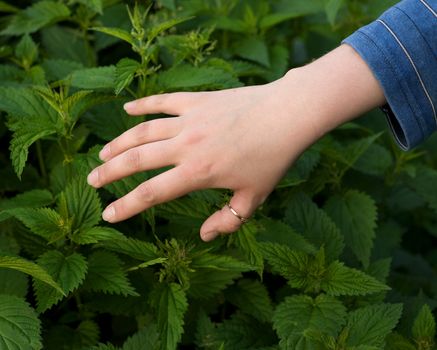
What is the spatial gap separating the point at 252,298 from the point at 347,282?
31 centimetres

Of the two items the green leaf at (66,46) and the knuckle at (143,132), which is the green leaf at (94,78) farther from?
the green leaf at (66,46)

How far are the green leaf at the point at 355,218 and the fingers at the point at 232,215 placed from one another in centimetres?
57

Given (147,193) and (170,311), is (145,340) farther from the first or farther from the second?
(147,193)

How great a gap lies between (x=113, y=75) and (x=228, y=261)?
627mm

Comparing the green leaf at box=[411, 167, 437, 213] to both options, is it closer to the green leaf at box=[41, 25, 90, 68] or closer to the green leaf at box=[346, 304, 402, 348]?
the green leaf at box=[346, 304, 402, 348]

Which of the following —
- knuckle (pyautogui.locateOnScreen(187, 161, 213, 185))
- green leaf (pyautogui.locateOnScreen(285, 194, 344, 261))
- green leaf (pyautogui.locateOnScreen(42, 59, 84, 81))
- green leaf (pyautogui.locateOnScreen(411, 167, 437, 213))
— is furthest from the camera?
green leaf (pyautogui.locateOnScreen(411, 167, 437, 213))

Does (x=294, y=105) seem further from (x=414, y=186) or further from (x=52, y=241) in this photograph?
(x=414, y=186)

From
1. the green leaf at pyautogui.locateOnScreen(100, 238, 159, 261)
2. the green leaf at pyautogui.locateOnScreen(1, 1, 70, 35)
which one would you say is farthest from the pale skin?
the green leaf at pyautogui.locateOnScreen(1, 1, 70, 35)

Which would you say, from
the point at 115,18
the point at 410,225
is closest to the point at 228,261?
the point at 115,18

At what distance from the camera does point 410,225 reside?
130 inches

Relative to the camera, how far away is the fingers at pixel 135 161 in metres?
1.47

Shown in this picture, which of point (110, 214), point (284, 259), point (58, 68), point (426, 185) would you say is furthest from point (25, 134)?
point (426, 185)

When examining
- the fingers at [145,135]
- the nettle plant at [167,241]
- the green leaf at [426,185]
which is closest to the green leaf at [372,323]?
the nettle plant at [167,241]

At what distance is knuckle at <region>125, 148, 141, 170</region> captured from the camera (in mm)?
1497
